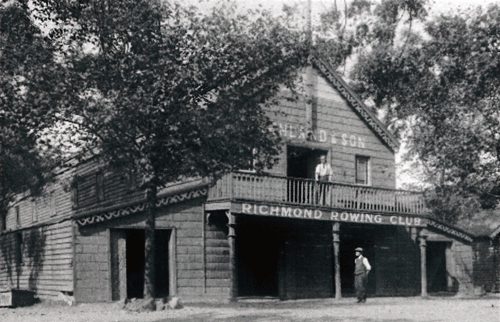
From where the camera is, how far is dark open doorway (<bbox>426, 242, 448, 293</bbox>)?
32009mm

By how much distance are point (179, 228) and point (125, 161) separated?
261 inches

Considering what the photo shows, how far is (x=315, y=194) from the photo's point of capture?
80.6 feet

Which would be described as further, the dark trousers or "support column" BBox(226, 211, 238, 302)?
the dark trousers

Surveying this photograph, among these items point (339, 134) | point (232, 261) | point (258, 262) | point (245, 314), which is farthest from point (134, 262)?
point (245, 314)

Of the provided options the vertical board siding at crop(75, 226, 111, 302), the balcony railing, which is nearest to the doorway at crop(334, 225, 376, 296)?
the balcony railing

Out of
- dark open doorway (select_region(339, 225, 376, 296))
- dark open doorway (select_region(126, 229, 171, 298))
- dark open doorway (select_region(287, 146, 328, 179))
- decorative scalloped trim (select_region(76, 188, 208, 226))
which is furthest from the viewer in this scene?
dark open doorway (select_region(339, 225, 376, 296))

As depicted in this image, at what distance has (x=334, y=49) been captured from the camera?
45.8m

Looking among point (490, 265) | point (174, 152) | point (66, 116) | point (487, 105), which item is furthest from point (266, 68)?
point (490, 265)

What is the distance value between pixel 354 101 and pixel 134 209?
10915mm

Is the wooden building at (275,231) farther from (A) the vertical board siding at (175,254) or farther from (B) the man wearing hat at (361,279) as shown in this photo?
(B) the man wearing hat at (361,279)

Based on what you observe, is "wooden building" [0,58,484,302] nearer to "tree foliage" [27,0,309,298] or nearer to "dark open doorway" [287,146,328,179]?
"dark open doorway" [287,146,328,179]

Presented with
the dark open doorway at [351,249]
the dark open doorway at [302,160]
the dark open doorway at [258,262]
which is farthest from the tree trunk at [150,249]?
the dark open doorway at [351,249]

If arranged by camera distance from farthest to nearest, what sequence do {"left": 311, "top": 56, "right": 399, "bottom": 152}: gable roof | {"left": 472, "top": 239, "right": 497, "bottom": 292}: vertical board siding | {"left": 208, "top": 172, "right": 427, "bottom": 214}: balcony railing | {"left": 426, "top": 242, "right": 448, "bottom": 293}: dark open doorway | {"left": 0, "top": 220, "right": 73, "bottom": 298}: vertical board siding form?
1. {"left": 472, "top": 239, "right": 497, "bottom": 292}: vertical board siding
2. {"left": 426, "top": 242, "right": 448, "bottom": 293}: dark open doorway
3. {"left": 311, "top": 56, "right": 399, "bottom": 152}: gable roof
4. {"left": 208, "top": 172, "right": 427, "bottom": 214}: balcony railing
5. {"left": 0, "top": 220, "right": 73, "bottom": 298}: vertical board siding

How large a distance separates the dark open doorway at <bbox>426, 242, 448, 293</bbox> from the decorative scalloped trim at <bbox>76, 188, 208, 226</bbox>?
13150mm
